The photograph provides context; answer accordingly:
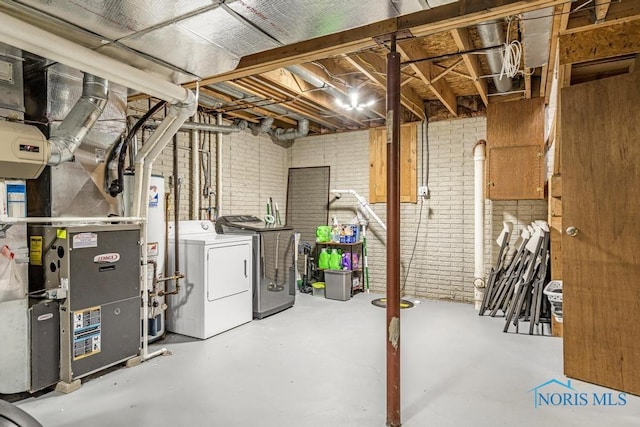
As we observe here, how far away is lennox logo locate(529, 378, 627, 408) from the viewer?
2.58 metres

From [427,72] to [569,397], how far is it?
311 cm

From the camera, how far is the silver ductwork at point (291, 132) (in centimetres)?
596

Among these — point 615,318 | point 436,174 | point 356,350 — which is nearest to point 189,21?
point 356,350

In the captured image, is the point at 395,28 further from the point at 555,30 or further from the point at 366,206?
the point at 366,206

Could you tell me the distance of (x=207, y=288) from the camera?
156 inches

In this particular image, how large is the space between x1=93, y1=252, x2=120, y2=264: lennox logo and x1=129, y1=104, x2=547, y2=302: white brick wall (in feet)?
5.76

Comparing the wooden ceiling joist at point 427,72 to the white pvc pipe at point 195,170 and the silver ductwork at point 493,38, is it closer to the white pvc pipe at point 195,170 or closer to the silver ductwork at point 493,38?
the silver ductwork at point 493,38

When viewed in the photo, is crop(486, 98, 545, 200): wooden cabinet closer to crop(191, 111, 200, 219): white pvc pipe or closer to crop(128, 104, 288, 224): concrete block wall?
crop(128, 104, 288, 224): concrete block wall

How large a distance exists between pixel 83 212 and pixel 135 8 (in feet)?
6.37

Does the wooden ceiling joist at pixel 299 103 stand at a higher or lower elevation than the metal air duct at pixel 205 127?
higher

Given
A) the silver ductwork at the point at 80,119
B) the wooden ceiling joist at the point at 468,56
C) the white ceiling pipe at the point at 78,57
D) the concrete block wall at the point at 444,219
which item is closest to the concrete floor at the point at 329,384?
the concrete block wall at the point at 444,219

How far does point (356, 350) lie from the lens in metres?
3.59

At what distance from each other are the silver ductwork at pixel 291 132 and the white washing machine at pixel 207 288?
7.76 ft

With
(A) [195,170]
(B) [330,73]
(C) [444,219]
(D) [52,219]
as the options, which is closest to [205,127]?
(A) [195,170]
